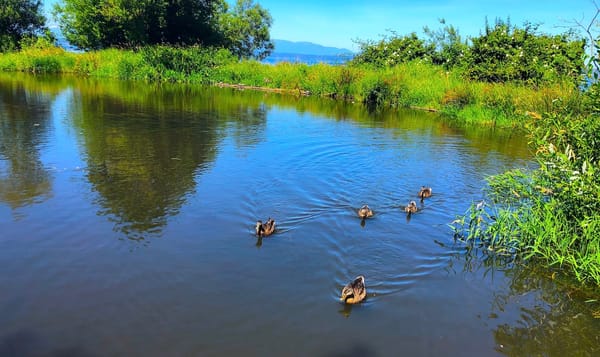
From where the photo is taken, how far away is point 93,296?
15.7 ft

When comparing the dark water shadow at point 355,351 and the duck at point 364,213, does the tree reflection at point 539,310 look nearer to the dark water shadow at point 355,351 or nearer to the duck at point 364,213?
the dark water shadow at point 355,351

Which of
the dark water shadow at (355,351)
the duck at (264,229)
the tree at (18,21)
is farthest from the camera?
the tree at (18,21)

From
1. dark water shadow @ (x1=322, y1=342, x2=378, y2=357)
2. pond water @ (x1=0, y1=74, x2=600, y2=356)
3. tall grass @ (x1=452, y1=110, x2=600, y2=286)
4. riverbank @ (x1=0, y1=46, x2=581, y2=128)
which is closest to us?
dark water shadow @ (x1=322, y1=342, x2=378, y2=357)

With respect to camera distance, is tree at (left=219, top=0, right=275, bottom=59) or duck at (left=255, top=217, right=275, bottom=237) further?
tree at (left=219, top=0, right=275, bottom=59)

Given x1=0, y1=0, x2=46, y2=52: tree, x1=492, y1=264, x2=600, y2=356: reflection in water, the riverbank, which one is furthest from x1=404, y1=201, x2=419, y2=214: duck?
x1=0, y1=0, x2=46, y2=52: tree

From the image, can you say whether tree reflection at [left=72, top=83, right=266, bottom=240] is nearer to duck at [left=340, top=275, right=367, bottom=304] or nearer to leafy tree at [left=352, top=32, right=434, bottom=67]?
duck at [left=340, top=275, right=367, bottom=304]

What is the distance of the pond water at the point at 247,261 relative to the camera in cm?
439

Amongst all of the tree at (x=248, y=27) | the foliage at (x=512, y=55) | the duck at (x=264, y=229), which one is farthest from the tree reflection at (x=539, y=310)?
the tree at (x=248, y=27)

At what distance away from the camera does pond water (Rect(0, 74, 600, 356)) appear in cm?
439

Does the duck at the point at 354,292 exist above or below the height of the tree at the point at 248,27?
below

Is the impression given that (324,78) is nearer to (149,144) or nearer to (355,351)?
(149,144)

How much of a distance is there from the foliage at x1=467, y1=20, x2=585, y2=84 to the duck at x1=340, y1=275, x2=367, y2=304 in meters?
17.4

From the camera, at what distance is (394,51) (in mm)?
26938

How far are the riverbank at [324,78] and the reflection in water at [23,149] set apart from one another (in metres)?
12.3
